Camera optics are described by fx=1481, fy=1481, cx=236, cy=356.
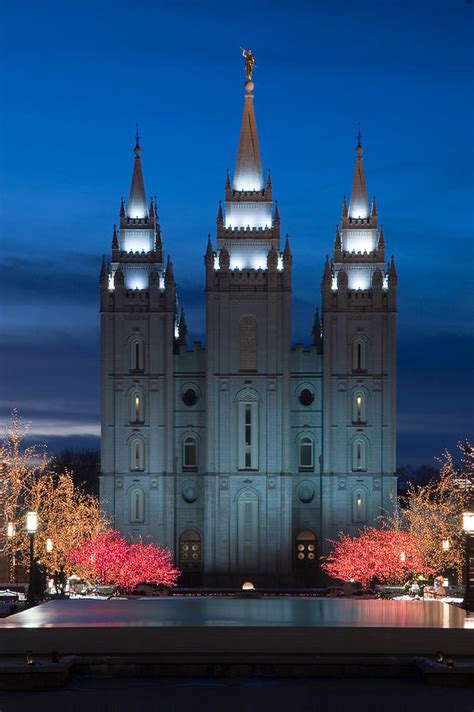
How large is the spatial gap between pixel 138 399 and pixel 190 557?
31.8ft

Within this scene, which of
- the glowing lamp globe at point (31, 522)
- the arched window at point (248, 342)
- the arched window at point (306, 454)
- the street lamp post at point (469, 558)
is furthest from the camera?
the arched window at point (306, 454)

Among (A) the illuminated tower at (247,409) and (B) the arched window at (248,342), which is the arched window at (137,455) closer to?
(A) the illuminated tower at (247,409)

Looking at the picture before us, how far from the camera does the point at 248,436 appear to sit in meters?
85.8

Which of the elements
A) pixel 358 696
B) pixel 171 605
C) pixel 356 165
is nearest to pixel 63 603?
pixel 171 605

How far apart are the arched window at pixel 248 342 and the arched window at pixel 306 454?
5600 mm

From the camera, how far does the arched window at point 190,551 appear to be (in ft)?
282

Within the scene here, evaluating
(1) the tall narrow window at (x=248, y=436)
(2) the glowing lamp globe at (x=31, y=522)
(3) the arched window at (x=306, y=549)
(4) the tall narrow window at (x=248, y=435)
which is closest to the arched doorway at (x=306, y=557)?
(3) the arched window at (x=306, y=549)

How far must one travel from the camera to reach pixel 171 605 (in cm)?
4294

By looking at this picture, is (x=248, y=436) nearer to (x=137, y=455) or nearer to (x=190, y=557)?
(x=137, y=455)

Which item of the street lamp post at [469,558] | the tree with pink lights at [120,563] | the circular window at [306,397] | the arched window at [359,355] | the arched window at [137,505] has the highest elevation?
the arched window at [359,355]

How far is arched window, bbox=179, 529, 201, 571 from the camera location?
282ft

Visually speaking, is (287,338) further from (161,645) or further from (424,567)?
(161,645)

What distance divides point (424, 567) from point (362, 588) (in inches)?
130

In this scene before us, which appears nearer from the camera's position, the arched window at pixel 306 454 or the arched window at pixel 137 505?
the arched window at pixel 137 505
